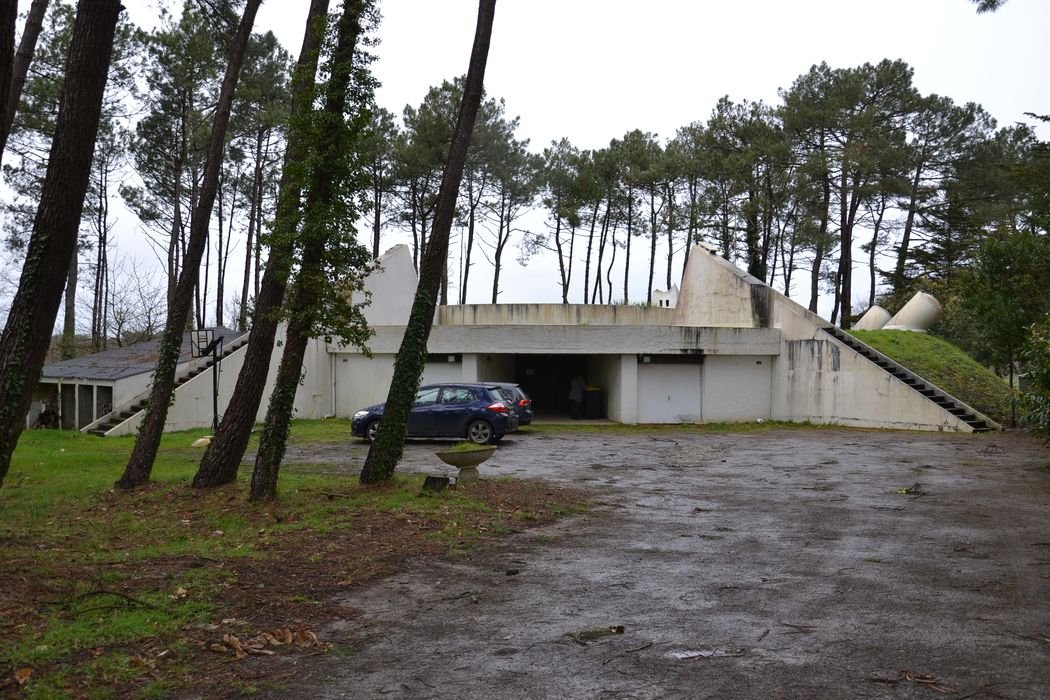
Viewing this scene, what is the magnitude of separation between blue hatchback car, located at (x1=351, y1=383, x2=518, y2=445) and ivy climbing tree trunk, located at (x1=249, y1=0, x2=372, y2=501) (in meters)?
9.00

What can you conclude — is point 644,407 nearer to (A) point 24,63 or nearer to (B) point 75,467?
(B) point 75,467

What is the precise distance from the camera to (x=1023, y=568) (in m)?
7.18

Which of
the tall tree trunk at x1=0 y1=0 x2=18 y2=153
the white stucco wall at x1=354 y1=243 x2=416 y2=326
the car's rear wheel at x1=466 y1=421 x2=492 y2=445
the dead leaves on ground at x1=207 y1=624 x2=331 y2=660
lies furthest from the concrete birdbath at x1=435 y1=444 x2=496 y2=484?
the white stucco wall at x1=354 y1=243 x2=416 y2=326

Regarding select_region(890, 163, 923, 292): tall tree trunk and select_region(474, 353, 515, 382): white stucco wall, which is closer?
select_region(474, 353, 515, 382): white stucco wall

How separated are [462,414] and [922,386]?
14067 mm

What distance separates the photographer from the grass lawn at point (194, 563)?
474 centimetres

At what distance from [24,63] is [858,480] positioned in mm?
13124

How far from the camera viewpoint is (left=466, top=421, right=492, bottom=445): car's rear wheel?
19062 millimetres

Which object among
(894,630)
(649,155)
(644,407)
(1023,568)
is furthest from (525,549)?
(649,155)

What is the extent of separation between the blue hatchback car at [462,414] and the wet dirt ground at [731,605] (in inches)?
278

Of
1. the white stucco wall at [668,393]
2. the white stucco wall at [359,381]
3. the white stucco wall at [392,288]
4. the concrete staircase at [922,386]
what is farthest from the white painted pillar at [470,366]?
the concrete staircase at [922,386]

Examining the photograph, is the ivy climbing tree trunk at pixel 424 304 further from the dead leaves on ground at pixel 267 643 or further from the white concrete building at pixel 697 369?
the white concrete building at pixel 697 369

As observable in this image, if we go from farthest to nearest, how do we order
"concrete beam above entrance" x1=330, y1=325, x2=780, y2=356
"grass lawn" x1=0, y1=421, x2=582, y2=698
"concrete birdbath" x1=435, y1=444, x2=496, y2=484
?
"concrete beam above entrance" x1=330, y1=325, x2=780, y2=356 < "concrete birdbath" x1=435, y1=444, x2=496, y2=484 < "grass lawn" x1=0, y1=421, x2=582, y2=698

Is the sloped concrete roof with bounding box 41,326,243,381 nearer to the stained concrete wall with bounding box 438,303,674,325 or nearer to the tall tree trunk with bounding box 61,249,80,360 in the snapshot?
the tall tree trunk with bounding box 61,249,80,360
